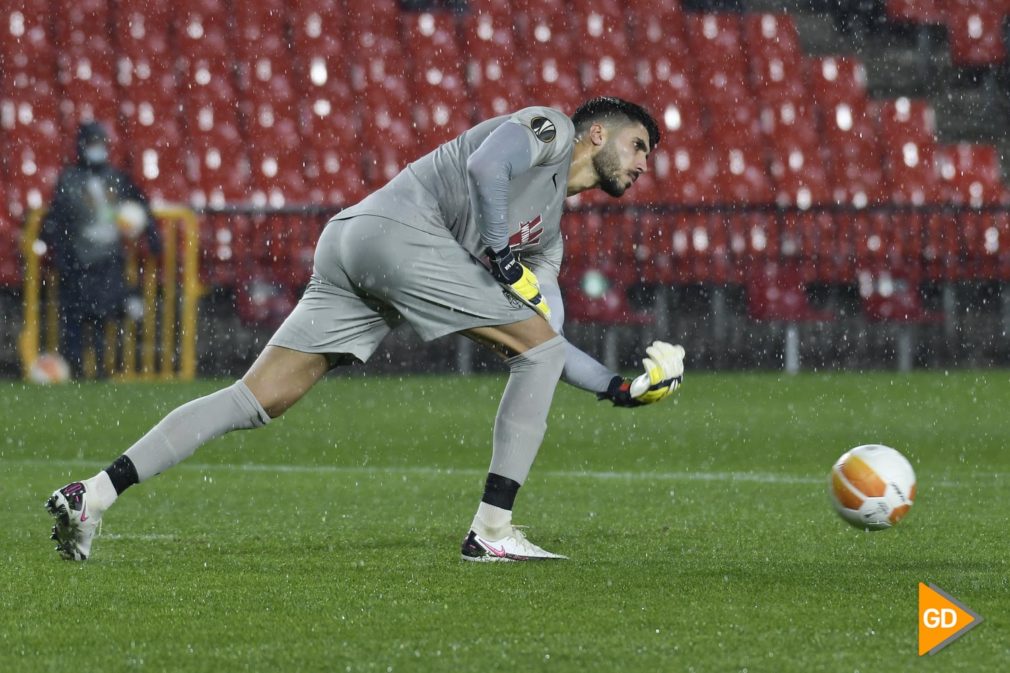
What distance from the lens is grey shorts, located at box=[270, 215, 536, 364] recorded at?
5.35 m

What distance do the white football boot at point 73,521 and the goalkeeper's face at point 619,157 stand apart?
5.99 ft

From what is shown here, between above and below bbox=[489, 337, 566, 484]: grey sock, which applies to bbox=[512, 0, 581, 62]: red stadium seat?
above

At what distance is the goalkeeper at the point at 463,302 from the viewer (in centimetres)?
527

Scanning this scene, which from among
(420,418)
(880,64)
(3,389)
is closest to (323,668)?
(420,418)

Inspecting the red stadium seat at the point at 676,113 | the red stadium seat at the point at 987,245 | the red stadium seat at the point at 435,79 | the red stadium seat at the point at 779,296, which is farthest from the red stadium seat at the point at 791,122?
the red stadium seat at the point at 435,79

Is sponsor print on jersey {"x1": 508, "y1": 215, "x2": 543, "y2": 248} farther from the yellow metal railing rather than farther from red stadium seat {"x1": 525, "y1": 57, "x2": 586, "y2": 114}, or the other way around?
red stadium seat {"x1": 525, "y1": 57, "x2": 586, "y2": 114}

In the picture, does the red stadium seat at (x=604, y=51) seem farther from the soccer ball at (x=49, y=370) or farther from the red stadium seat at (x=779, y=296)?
the soccer ball at (x=49, y=370)

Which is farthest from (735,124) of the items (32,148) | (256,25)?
(32,148)

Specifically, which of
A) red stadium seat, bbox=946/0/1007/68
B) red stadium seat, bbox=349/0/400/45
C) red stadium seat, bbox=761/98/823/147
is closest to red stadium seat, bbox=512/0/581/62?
red stadium seat, bbox=349/0/400/45

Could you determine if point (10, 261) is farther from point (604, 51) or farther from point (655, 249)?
point (604, 51)

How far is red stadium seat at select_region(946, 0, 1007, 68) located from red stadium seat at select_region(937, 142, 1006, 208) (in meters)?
1.00

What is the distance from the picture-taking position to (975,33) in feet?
59.1

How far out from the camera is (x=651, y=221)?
14.9 metres

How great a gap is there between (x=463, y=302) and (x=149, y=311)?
9130 millimetres
